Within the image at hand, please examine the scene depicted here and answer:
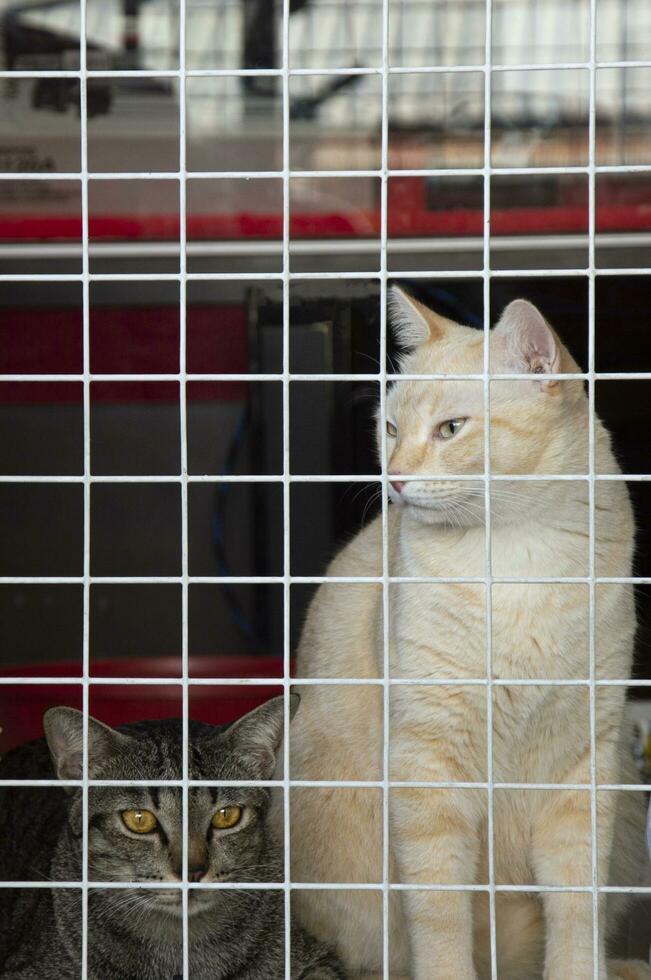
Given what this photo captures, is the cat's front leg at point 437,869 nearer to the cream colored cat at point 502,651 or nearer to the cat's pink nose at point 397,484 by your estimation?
the cream colored cat at point 502,651

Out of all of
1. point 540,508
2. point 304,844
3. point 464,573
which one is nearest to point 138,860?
point 304,844

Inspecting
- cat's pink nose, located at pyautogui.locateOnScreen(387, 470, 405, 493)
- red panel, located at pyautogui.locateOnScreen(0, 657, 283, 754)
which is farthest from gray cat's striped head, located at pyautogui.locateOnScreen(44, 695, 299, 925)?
red panel, located at pyautogui.locateOnScreen(0, 657, 283, 754)

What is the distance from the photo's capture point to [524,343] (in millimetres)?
1477

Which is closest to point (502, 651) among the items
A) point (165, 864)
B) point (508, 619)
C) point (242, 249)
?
point (508, 619)

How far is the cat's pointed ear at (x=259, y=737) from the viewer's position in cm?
158

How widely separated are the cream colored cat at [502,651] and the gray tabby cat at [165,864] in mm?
188

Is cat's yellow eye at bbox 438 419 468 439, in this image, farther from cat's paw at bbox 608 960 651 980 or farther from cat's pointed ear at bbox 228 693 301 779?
cat's paw at bbox 608 960 651 980

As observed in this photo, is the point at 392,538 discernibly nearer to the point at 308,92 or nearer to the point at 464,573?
the point at 464,573

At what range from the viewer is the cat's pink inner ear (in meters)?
1.44

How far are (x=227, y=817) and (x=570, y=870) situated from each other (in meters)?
0.50

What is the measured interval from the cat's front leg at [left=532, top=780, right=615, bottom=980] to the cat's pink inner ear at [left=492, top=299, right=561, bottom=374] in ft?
1.99

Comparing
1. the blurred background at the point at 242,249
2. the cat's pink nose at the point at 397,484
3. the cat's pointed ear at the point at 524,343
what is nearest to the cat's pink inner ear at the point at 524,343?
the cat's pointed ear at the point at 524,343

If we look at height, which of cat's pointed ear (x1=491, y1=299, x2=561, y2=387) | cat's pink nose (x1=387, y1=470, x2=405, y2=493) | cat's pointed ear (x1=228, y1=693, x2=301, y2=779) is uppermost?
cat's pointed ear (x1=491, y1=299, x2=561, y2=387)

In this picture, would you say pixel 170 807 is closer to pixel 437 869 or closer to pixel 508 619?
pixel 437 869
